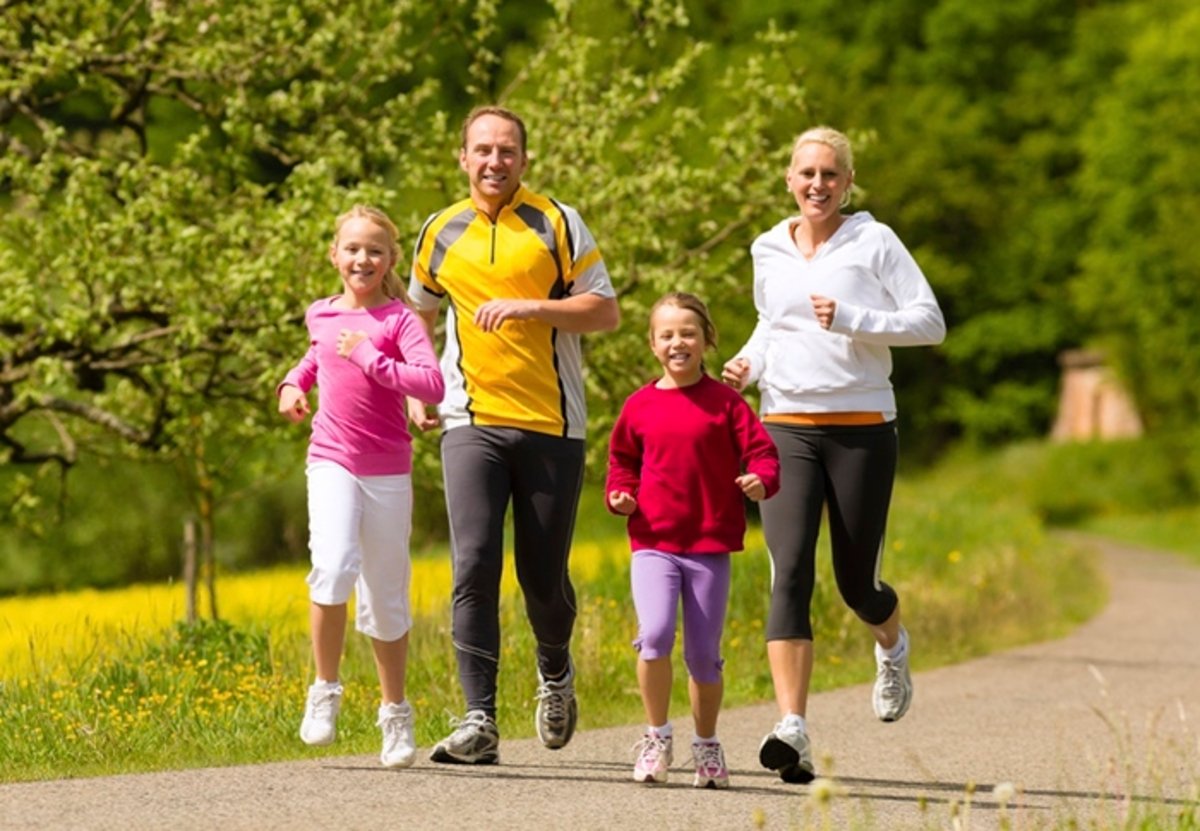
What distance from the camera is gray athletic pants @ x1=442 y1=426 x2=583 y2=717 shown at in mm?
7184

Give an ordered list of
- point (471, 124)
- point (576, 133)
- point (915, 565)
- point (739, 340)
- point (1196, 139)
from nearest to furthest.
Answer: point (471, 124) → point (576, 133) → point (915, 565) → point (739, 340) → point (1196, 139)

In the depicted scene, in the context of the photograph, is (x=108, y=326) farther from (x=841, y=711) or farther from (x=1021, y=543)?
(x=1021, y=543)

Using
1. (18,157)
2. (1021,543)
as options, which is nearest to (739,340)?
(1021,543)

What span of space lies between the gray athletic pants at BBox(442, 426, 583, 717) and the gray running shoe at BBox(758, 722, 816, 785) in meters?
0.94

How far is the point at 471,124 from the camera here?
7.25 meters

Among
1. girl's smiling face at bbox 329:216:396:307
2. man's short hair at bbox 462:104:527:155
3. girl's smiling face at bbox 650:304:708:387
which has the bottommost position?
girl's smiling face at bbox 650:304:708:387

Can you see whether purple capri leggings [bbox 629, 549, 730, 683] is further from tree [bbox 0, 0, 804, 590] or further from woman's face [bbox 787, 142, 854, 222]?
tree [bbox 0, 0, 804, 590]

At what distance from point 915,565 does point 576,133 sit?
5.13m

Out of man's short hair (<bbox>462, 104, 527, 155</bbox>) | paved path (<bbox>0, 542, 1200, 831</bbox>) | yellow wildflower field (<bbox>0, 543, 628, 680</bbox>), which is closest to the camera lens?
paved path (<bbox>0, 542, 1200, 831</bbox>)

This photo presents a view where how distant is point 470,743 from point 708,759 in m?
0.79

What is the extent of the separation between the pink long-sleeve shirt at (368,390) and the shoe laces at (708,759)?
1.28 metres

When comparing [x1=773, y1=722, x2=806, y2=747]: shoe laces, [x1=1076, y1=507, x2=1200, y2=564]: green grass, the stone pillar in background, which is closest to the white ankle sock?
[x1=773, y1=722, x2=806, y2=747]: shoe laces

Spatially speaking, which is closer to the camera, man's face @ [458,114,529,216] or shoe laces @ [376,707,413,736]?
shoe laces @ [376,707,413,736]

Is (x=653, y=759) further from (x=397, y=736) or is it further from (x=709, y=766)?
(x=397, y=736)
